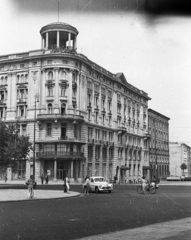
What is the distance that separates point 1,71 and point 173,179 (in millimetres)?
40444

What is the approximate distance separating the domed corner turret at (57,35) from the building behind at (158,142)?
134 feet

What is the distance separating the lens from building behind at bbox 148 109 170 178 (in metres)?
94.9

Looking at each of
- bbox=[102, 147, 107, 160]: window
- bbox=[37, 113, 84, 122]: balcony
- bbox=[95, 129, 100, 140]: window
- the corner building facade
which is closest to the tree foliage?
the corner building facade

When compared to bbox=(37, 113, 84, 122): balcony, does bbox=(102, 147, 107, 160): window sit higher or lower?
lower

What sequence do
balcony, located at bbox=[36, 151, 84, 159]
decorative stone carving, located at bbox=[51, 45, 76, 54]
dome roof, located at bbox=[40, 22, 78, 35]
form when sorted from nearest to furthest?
balcony, located at bbox=[36, 151, 84, 159], decorative stone carving, located at bbox=[51, 45, 76, 54], dome roof, located at bbox=[40, 22, 78, 35]

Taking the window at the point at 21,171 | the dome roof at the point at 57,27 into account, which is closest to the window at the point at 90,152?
the window at the point at 21,171

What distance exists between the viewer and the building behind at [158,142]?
94.9 metres

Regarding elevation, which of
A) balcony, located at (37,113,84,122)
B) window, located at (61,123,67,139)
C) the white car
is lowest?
the white car

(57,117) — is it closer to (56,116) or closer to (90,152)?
(56,116)

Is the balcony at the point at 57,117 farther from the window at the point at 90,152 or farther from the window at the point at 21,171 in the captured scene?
the window at the point at 90,152

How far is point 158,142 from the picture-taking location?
330 ft

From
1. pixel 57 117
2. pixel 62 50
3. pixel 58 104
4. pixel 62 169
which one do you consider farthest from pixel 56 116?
pixel 62 50

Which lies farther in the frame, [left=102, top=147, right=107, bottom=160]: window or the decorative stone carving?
[left=102, top=147, right=107, bottom=160]: window

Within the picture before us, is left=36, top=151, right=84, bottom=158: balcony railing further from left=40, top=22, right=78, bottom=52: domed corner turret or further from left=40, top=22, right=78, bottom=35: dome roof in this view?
left=40, top=22, right=78, bottom=35: dome roof
